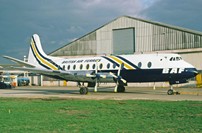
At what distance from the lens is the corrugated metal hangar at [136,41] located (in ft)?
156

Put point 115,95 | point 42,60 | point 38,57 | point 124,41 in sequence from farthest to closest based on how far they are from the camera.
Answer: point 124,41 → point 38,57 → point 42,60 → point 115,95

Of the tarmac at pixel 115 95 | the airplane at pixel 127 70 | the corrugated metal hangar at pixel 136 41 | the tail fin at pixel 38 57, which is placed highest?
the corrugated metal hangar at pixel 136 41

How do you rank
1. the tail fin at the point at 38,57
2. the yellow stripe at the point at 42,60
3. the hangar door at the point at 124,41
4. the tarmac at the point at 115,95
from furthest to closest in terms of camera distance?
1. the hangar door at the point at 124,41
2. the tail fin at the point at 38,57
3. the yellow stripe at the point at 42,60
4. the tarmac at the point at 115,95

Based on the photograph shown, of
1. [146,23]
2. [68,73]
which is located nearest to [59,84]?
[146,23]

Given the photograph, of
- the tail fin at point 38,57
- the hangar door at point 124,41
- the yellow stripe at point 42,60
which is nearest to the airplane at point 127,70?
the yellow stripe at point 42,60

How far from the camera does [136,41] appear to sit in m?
53.2

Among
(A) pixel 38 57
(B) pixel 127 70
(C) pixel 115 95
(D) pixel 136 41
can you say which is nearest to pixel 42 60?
(A) pixel 38 57

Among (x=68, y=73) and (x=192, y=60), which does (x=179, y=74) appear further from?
(x=192, y=60)

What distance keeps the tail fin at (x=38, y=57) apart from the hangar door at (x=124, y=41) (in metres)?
19.6

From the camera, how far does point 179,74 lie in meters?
26.5

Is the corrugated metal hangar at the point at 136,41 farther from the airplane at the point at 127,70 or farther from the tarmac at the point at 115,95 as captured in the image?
the airplane at the point at 127,70

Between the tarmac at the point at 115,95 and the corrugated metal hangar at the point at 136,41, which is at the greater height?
the corrugated metal hangar at the point at 136,41

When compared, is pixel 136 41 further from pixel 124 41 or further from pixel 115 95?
pixel 115 95

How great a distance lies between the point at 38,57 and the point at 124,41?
69.7 ft
